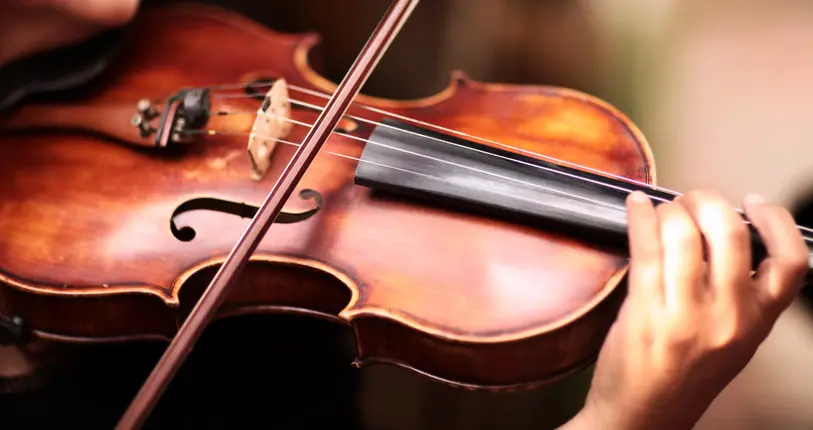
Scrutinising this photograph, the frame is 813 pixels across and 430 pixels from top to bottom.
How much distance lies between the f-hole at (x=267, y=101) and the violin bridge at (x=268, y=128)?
0.04 ft

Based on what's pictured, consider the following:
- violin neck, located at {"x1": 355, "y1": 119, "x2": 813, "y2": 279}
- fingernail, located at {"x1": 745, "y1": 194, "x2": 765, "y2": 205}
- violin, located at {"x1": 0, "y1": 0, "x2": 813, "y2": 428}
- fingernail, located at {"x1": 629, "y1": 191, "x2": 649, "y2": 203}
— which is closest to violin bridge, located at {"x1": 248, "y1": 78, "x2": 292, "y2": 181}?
violin, located at {"x1": 0, "y1": 0, "x2": 813, "y2": 428}

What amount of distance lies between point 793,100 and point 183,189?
0.82 meters

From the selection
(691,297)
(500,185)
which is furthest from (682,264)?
(500,185)

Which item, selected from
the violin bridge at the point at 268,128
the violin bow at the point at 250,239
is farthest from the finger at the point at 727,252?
the violin bridge at the point at 268,128

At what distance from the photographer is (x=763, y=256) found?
0.55 m

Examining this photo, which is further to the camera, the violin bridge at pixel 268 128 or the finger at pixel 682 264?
the violin bridge at pixel 268 128

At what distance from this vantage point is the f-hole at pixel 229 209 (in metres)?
0.68

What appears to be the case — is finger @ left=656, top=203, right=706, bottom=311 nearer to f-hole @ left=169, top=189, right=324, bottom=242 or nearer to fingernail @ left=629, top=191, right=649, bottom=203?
fingernail @ left=629, top=191, right=649, bottom=203

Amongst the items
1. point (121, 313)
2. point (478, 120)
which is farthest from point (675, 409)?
point (121, 313)

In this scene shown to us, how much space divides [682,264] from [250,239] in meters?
0.41

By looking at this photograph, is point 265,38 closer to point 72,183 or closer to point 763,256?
point 72,183

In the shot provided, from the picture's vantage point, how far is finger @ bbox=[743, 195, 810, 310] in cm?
53

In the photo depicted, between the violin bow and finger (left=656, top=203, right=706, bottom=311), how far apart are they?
35cm

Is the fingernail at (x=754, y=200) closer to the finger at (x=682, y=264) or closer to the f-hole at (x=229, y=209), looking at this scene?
the finger at (x=682, y=264)
